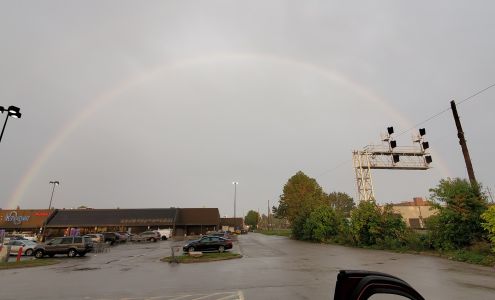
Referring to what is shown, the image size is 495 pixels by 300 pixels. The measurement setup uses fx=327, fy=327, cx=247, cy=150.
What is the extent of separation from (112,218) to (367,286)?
2940 inches

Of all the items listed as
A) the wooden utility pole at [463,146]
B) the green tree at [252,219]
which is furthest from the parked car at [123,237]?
the green tree at [252,219]

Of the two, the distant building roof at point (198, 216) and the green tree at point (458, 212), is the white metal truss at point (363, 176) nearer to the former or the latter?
the green tree at point (458, 212)

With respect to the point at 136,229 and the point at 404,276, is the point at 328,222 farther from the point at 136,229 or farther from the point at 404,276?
the point at 136,229

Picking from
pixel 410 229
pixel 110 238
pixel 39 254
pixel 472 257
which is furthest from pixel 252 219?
pixel 472 257

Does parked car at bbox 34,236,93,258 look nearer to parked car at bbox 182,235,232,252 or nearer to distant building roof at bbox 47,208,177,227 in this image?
parked car at bbox 182,235,232,252

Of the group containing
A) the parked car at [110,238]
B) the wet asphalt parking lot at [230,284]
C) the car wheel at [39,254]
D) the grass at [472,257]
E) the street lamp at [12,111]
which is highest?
the street lamp at [12,111]

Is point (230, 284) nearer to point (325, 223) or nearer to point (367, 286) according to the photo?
point (367, 286)

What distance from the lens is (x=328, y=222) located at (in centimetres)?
4556

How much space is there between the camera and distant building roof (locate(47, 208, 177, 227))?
67.0 meters

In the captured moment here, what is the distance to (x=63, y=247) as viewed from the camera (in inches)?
1188

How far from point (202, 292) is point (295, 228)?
156 ft

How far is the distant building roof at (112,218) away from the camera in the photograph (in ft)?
220

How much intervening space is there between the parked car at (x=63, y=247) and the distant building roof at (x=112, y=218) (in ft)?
125

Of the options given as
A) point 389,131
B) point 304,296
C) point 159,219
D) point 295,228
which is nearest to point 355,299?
point 304,296
